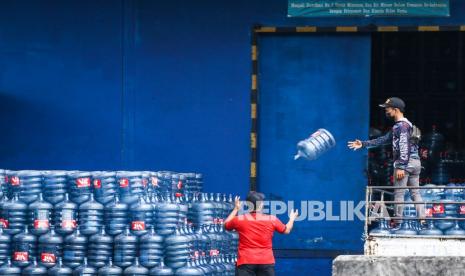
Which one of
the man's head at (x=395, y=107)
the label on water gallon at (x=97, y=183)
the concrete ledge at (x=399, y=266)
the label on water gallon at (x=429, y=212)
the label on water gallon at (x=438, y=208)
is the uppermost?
the man's head at (x=395, y=107)

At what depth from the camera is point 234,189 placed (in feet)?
59.0

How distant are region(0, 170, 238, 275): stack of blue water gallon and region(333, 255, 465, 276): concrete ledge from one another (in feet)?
13.6

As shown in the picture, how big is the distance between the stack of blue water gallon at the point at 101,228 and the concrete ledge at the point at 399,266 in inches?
164

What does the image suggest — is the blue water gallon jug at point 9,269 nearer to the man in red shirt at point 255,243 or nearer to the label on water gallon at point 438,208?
the man in red shirt at point 255,243

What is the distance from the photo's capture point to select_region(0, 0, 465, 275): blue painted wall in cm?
1808

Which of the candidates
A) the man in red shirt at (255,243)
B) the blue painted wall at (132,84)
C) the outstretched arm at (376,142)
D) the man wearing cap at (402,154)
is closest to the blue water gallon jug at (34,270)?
the man in red shirt at (255,243)

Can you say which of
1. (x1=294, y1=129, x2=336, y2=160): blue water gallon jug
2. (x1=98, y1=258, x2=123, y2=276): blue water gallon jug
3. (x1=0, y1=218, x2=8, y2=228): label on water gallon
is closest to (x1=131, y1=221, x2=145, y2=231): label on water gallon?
(x1=98, y1=258, x2=123, y2=276): blue water gallon jug

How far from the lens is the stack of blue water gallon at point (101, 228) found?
14.5 metres

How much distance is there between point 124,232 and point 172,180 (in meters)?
1.52

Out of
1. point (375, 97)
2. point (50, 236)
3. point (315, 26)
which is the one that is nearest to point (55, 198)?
point (50, 236)

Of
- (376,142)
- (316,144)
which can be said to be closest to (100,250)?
Answer: (376,142)

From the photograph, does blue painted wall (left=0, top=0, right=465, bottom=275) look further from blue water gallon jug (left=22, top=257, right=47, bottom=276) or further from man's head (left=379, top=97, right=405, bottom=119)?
blue water gallon jug (left=22, top=257, right=47, bottom=276)

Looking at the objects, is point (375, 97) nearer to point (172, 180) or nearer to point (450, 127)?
point (450, 127)

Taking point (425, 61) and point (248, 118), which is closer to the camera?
point (248, 118)
